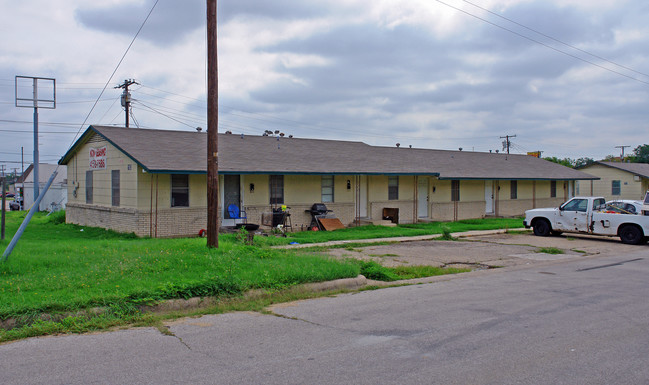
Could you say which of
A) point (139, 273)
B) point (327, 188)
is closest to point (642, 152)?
point (327, 188)

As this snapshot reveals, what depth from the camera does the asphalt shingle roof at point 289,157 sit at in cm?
1898

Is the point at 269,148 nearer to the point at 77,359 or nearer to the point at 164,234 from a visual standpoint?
the point at 164,234

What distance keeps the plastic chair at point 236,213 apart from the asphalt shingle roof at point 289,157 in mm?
1702

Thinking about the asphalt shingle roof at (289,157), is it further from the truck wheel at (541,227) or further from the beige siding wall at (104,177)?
the truck wheel at (541,227)

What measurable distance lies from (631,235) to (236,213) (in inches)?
575

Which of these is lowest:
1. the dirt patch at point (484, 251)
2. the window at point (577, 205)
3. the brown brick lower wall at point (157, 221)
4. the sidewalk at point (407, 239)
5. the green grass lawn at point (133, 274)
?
the dirt patch at point (484, 251)

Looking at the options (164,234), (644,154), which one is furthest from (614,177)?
(644,154)

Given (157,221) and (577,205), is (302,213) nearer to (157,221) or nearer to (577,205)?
(157,221)

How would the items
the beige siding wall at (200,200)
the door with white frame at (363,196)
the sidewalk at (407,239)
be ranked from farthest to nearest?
the door with white frame at (363,196) < the beige siding wall at (200,200) < the sidewalk at (407,239)

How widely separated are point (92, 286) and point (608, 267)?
1214 cm

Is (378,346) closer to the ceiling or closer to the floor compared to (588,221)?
closer to the floor

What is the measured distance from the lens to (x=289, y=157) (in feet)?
75.6

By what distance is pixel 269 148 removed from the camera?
24.0 metres

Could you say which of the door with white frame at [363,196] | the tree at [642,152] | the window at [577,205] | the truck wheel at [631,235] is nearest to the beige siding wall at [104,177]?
the door with white frame at [363,196]
